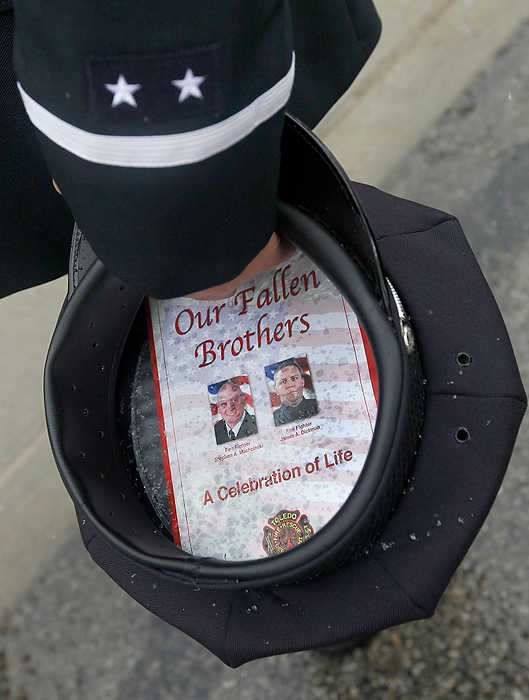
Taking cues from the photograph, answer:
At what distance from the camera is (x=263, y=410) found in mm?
591

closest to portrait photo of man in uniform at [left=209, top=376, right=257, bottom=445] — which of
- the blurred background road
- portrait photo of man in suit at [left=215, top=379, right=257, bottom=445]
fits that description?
portrait photo of man in suit at [left=215, top=379, right=257, bottom=445]

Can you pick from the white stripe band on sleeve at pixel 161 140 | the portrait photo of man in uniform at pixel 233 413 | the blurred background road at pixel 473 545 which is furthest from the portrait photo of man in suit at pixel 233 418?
the blurred background road at pixel 473 545

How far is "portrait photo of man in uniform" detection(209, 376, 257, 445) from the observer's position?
1.95 ft

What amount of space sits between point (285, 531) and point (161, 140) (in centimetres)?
31

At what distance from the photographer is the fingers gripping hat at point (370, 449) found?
0.49 m

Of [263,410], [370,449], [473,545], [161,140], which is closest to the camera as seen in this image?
[161,140]

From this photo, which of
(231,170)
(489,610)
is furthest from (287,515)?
(489,610)

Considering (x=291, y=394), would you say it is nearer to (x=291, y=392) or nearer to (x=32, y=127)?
(x=291, y=392)

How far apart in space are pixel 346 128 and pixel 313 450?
83cm

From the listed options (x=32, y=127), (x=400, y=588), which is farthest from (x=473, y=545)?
(x=32, y=127)

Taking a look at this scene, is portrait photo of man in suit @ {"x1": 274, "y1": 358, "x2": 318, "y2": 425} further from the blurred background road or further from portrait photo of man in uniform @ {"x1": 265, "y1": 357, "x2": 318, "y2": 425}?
the blurred background road

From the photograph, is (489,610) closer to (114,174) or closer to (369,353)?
(369,353)

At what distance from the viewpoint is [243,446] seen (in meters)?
0.59

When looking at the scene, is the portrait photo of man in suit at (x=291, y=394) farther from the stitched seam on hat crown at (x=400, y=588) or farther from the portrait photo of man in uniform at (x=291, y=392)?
the stitched seam on hat crown at (x=400, y=588)
